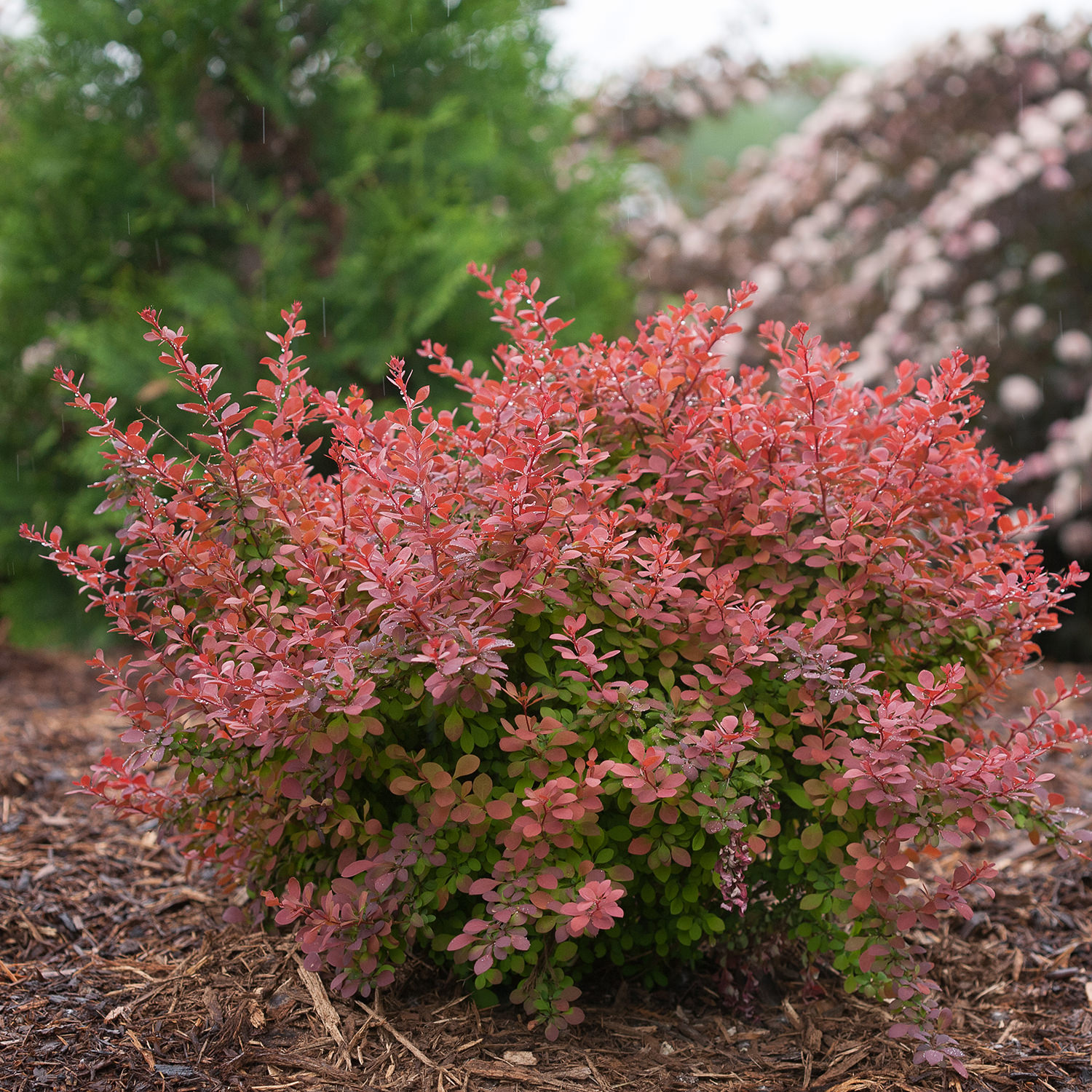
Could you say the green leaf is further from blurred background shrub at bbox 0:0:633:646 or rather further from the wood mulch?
blurred background shrub at bbox 0:0:633:646

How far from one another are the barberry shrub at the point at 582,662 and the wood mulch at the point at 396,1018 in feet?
0.46

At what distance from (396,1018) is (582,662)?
888mm

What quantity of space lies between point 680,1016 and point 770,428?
131cm

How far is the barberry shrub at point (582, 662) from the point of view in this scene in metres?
1.71

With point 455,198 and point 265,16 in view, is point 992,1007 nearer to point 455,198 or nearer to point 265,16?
point 455,198

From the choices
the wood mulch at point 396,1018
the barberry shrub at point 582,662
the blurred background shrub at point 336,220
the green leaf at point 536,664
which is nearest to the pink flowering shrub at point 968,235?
the blurred background shrub at point 336,220

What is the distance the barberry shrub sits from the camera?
1.71m

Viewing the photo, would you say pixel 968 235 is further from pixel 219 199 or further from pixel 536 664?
pixel 536 664

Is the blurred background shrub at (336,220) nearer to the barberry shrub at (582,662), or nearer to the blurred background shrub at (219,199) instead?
the blurred background shrub at (219,199)

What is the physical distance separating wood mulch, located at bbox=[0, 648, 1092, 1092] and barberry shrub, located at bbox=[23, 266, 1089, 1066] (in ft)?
0.46

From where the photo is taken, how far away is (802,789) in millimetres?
1910

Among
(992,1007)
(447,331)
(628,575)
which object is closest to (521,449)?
(628,575)

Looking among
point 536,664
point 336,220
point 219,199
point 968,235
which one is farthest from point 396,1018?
point 968,235

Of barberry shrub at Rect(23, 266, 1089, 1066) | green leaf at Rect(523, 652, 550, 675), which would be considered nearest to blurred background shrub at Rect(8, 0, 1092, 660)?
barberry shrub at Rect(23, 266, 1089, 1066)
